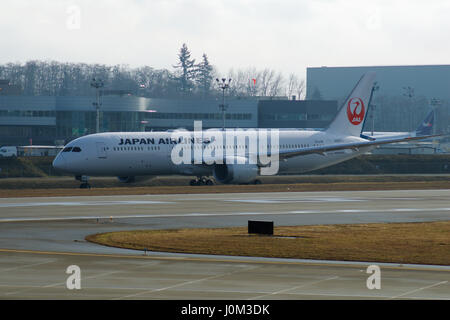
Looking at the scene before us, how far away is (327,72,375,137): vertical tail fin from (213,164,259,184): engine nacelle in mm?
11382

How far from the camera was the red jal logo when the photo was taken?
73.5 m

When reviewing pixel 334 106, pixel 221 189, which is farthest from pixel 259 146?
pixel 334 106

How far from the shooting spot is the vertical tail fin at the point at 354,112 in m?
73.2

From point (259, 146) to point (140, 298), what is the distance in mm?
51967

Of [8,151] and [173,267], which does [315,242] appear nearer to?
[173,267]

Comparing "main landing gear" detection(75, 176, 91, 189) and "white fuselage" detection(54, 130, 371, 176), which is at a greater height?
"white fuselage" detection(54, 130, 371, 176)

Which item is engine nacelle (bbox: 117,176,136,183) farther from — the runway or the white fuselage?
the runway

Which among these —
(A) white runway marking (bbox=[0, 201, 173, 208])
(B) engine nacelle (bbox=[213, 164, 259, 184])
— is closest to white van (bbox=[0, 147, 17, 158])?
(B) engine nacelle (bbox=[213, 164, 259, 184])

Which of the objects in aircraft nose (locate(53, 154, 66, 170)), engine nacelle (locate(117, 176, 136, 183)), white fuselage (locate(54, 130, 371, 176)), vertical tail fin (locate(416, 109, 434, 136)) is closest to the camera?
aircraft nose (locate(53, 154, 66, 170))

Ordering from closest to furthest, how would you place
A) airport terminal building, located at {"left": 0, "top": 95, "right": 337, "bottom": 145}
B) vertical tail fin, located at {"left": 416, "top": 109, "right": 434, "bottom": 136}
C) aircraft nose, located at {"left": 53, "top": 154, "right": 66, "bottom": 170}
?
aircraft nose, located at {"left": 53, "top": 154, "right": 66, "bottom": 170}
vertical tail fin, located at {"left": 416, "top": 109, "right": 434, "bottom": 136}
airport terminal building, located at {"left": 0, "top": 95, "right": 337, "bottom": 145}

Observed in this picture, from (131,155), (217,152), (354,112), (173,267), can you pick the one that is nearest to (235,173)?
(217,152)

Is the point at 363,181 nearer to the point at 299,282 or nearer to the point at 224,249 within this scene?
the point at 224,249

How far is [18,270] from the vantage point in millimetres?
21141

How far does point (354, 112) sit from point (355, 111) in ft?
0.42
